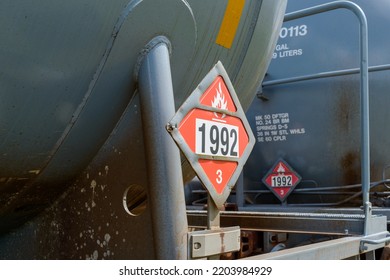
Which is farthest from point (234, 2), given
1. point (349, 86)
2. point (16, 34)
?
point (349, 86)

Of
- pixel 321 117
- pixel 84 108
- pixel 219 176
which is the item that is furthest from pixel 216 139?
pixel 321 117

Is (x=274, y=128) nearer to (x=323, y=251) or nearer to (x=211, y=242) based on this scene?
(x=323, y=251)

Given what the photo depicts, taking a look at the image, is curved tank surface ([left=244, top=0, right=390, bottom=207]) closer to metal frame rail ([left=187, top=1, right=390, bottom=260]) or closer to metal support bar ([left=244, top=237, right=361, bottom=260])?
metal frame rail ([left=187, top=1, right=390, bottom=260])

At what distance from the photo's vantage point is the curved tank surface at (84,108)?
1324mm

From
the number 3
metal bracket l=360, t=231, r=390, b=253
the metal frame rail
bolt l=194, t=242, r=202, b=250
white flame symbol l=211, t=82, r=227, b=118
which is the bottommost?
metal bracket l=360, t=231, r=390, b=253

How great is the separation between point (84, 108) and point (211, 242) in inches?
22.1

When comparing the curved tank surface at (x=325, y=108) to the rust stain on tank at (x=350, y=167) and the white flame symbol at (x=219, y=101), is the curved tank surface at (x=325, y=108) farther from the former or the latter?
the white flame symbol at (x=219, y=101)

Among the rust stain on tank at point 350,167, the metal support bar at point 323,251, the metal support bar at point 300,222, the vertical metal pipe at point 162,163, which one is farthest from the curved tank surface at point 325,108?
the vertical metal pipe at point 162,163

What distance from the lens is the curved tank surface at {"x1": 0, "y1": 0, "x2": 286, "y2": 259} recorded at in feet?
4.34

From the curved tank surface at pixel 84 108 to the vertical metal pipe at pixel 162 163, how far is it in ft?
0.26

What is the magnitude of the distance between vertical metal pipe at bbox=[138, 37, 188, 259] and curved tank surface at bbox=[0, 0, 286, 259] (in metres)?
0.08

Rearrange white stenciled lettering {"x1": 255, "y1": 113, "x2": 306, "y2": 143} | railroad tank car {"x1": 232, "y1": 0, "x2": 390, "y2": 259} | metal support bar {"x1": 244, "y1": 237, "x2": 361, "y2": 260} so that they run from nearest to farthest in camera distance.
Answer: metal support bar {"x1": 244, "y1": 237, "x2": 361, "y2": 260} < railroad tank car {"x1": 232, "y1": 0, "x2": 390, "y2": 259} < white stenciled lettering {"x1": 255, "y1": 113, "x2": 306, "y2": 143}

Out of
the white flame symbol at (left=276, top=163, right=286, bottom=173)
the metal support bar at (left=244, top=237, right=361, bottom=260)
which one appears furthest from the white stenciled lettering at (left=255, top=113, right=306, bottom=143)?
the metal support bar at (left=244, top=237, right=361, bottom=260)
